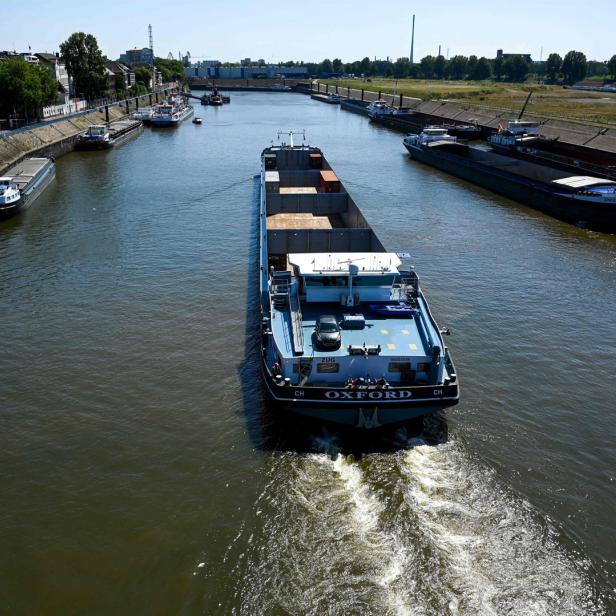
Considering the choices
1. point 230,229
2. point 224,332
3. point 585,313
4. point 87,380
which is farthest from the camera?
point 230,229

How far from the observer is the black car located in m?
20.3

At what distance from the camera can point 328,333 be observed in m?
20.6

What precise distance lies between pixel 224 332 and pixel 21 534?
13402mm

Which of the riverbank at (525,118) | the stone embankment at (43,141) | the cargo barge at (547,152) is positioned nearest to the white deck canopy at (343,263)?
the cargo barge at (547,152)

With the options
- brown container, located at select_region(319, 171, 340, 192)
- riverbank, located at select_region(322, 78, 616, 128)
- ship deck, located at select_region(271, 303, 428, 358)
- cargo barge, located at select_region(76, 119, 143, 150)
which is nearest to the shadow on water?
ship deck, located at select_region(271, 303, 428, 358)

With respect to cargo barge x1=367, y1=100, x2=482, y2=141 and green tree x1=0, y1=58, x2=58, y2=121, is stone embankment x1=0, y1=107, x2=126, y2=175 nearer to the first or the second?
green tree x1=0, y1=58, x2=58, y2=121

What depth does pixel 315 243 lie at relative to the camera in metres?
32.1

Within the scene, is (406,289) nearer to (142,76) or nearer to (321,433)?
(321,433)

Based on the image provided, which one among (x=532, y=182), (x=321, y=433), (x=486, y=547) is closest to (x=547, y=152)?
(x=532, y=182)

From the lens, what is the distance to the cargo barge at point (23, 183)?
45.6 m

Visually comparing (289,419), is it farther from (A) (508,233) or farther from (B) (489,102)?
(B) (489,102)

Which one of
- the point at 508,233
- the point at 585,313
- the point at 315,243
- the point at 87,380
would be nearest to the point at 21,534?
the point at 87,380

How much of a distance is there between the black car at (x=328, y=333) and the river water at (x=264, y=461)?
123 inches

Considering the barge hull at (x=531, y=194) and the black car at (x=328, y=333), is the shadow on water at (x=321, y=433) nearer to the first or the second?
the black car at (x=328, y=333)
